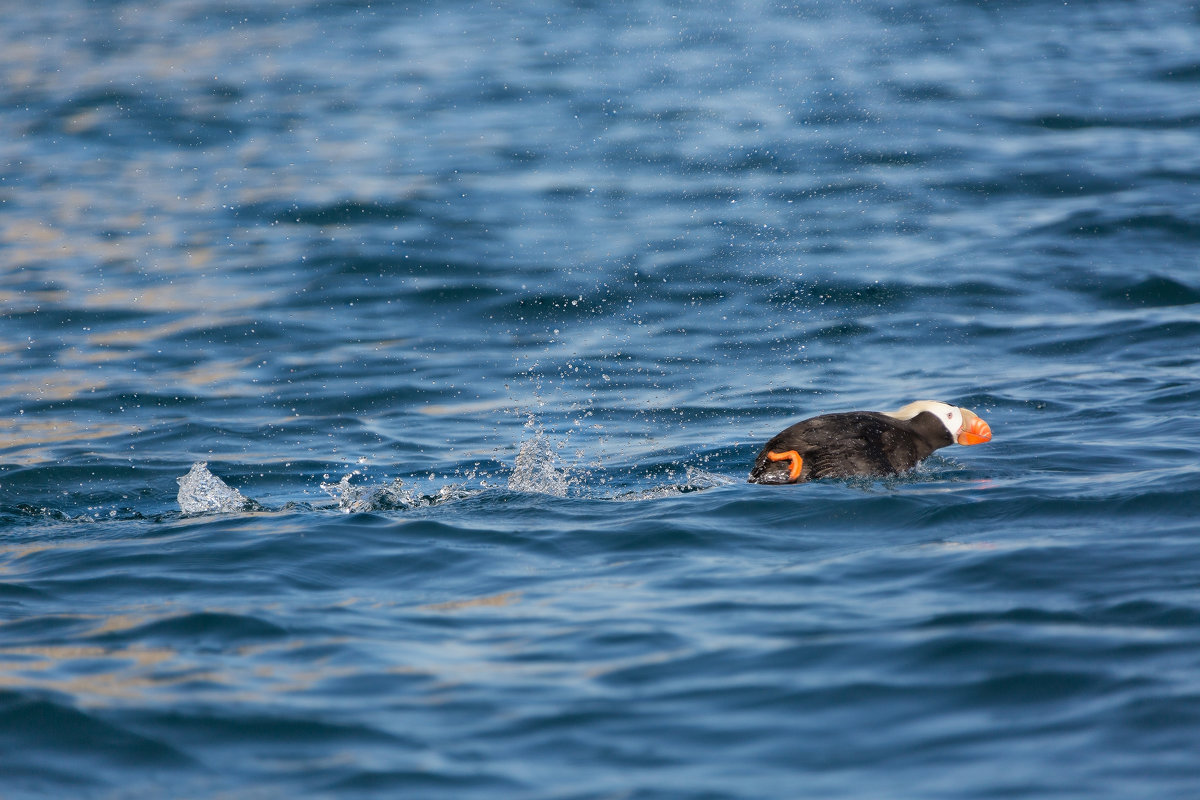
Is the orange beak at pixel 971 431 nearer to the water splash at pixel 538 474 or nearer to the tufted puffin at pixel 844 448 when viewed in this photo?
the tufted puffin at pixel 844 448

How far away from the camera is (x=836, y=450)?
7.27 meters

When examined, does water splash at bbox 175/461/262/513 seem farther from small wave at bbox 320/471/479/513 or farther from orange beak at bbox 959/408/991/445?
orange beak at bbox 959/408/991/445

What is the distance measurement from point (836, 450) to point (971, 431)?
3.39ft

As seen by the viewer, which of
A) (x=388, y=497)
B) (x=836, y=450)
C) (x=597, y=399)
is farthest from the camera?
(x=597, y=399)

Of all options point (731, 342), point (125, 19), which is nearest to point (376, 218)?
point (731, 342)

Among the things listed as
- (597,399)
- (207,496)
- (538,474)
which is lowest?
(597,399)

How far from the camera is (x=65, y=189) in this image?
54.7 feet

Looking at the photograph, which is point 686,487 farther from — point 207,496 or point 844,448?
point 207,496

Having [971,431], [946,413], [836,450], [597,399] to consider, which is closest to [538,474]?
[836,450]

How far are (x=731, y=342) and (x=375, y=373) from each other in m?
2.94

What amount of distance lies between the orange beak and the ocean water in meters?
0.16

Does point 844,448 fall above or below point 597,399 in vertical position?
above

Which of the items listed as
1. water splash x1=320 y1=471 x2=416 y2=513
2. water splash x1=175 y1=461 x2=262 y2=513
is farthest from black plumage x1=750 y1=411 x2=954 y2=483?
water splash x1=175 y1=461 x2=262 y2=513

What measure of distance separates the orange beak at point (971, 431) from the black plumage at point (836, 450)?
1.40 ft
